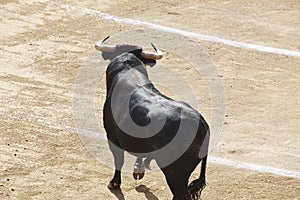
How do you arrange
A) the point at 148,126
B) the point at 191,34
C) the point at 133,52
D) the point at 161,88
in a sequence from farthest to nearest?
the point at 191,34
the point at 161,88
the point at 133,52
the point at 148,126

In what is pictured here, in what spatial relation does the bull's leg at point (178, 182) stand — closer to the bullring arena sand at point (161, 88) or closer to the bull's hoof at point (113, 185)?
the bullring arena sand at point (161, 88)

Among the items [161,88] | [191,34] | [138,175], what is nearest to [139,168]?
[138,175]

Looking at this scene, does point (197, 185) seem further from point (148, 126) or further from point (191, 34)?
point (191, 34)

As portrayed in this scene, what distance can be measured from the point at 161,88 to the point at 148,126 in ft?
13.4

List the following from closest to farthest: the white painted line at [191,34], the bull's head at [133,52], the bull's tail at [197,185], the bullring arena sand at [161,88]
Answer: the bull's tail at [197,185]
the bullring arena sand at [161,88]
the bull's head at [133,52]
the white painted line at [191,34]

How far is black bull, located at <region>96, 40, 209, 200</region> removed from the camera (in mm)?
8859

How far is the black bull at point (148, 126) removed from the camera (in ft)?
29.1

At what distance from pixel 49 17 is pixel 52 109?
3839mm

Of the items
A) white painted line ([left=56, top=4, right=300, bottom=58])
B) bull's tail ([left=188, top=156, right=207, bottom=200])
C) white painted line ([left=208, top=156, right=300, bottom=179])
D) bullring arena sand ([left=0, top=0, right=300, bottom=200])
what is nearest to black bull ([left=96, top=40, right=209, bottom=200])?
bull's tail ([left=188, top=156, right=207, bottom=200])

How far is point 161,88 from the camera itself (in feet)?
43.2

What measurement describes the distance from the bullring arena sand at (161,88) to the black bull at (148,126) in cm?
95

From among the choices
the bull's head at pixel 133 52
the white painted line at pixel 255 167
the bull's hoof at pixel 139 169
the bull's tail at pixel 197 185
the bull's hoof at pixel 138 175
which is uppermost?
the bull's head at pixel 133 52

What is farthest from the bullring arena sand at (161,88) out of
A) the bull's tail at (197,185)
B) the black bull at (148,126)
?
the bull's tail at (197,185)

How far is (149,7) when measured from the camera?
16.5m
